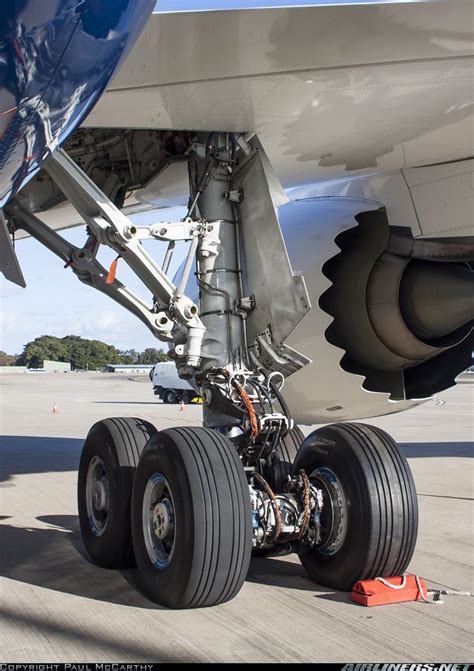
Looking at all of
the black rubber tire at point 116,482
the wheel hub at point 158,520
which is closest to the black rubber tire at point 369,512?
the wheel hub at point 158,520

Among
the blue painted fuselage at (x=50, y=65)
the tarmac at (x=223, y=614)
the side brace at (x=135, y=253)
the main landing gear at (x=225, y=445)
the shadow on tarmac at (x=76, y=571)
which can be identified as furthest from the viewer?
the side brace at (x=135, y=253)

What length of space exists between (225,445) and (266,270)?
1323mm

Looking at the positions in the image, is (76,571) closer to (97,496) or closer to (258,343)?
(97,496)

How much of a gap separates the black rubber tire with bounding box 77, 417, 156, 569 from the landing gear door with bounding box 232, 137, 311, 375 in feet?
3.17

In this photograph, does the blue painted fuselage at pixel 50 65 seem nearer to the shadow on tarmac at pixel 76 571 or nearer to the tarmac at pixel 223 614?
the tarmac at pixel 223 614

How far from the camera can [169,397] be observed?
30.1 metres

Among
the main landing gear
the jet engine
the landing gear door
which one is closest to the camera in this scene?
the main landing gear

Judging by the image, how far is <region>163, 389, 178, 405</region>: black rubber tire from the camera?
2977 centimetres

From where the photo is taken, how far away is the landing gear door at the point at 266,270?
4.79 m

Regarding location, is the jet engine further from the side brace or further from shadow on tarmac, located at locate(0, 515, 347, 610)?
shadow on tarmac, located at locate(0, 515, 347, 610)

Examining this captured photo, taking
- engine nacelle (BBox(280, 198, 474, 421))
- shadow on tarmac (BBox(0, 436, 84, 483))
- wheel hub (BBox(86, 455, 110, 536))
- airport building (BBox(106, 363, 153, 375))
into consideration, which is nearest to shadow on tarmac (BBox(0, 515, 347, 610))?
wheel hub (BBox(86, 455, 110, 536))

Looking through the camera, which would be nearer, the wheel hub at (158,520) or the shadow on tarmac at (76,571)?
the wheel hub at (158,520)

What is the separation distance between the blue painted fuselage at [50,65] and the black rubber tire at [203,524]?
171 centimetres

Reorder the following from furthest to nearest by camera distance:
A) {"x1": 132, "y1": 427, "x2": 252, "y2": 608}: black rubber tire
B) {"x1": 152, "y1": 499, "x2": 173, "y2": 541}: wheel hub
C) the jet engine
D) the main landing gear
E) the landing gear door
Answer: the jet engine → the landing gear door → {"x1": 152, "y1": 499, "x2": 173, "y2": 541}: wheel hub → the main landing gear → {"x1": 132, "y1": 427, "x2": 252, "y2": 608}: black rubber tire
